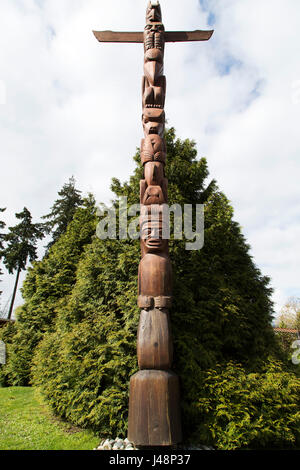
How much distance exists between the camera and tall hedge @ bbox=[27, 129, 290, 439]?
20.2 feet

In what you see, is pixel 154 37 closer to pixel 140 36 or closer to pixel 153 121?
pixel 140 36

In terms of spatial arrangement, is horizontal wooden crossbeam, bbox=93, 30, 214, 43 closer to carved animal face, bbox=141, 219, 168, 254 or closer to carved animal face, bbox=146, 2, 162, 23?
carved animal face, bbox=146, 2, 162, 23

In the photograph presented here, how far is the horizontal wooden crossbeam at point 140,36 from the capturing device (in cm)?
776

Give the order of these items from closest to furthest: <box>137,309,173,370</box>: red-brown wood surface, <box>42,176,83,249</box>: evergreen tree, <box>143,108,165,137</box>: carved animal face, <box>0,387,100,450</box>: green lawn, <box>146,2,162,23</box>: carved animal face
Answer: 1. <box>137,309,173,370</box>: red-brown wood surface
2. <box>0,387,100,450</box>: green lawn
3. <box>143,108,165,137</box>: carved animal face
4. <box>146,2,162,23</box>: carved animal face
5. <box>42,176,83,249</box>: evergreen tree

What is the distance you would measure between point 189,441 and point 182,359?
56.7 inches

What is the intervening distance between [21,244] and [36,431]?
2256 centimetres

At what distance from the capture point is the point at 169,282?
5.34 metres

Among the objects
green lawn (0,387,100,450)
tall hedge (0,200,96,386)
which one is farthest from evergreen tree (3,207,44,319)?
green lawn (0,387,100,450)

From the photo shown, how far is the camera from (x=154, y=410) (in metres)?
4.41

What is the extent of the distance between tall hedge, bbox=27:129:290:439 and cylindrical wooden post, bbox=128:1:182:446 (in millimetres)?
1462

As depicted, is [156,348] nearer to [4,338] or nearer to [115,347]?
[115,347]

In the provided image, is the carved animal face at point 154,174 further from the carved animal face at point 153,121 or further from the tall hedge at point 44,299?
the tall hedge at point 44,299

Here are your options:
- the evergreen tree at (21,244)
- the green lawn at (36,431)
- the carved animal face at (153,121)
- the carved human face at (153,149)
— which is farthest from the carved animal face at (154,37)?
the evergreen tree at (21,244)

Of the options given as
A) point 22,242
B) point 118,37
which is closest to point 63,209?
point 22,242
